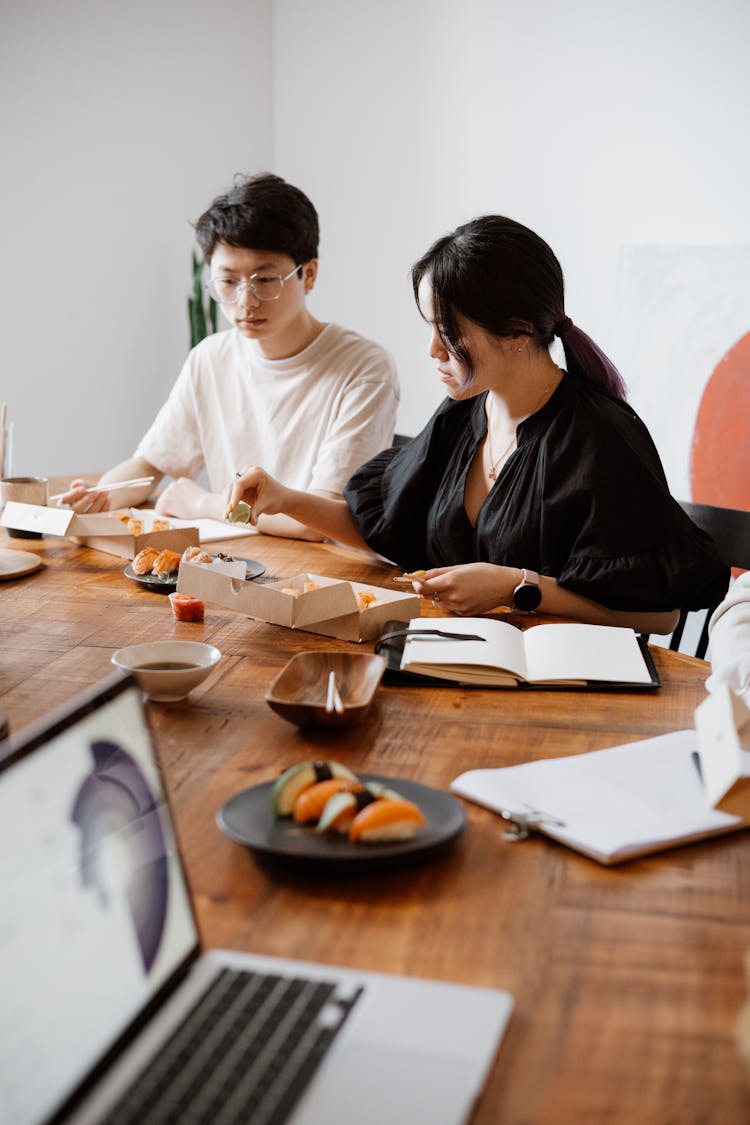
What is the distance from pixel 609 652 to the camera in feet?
5.59

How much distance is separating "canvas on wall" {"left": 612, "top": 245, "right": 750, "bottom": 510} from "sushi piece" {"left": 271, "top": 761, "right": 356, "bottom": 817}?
2519mm

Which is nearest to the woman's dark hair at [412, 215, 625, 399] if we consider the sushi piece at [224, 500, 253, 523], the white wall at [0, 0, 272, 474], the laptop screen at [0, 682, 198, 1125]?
the sushi piece at [224, 500, 253, 523]

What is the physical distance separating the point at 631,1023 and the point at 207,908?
361mm

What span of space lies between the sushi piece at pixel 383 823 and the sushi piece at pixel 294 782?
7 centimetres

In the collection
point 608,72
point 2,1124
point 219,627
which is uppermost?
point 608,72

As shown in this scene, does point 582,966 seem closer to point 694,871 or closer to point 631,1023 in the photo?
point 631,1023

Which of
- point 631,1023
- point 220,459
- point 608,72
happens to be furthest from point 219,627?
point 608,72

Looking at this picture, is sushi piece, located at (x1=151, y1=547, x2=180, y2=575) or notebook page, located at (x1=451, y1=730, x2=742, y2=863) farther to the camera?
sushi piece, located at (x1=151, y1=547, x2=180, y2=575)

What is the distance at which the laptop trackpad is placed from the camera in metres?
0.71

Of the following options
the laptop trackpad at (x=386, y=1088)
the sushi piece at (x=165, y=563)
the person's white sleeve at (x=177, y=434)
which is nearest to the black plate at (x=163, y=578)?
the sushi piece at (x=165, y=563)

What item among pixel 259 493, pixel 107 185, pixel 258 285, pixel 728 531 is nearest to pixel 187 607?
pixel 259 493

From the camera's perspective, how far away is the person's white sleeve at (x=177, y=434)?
10.4 feet

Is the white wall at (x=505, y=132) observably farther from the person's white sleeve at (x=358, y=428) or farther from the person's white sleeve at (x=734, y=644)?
A: the person's white sleeve at (x=734, y=644)

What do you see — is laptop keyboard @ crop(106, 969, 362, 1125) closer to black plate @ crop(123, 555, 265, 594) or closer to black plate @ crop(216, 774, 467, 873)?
black plate @ crop(216, 774, 467, 873)
